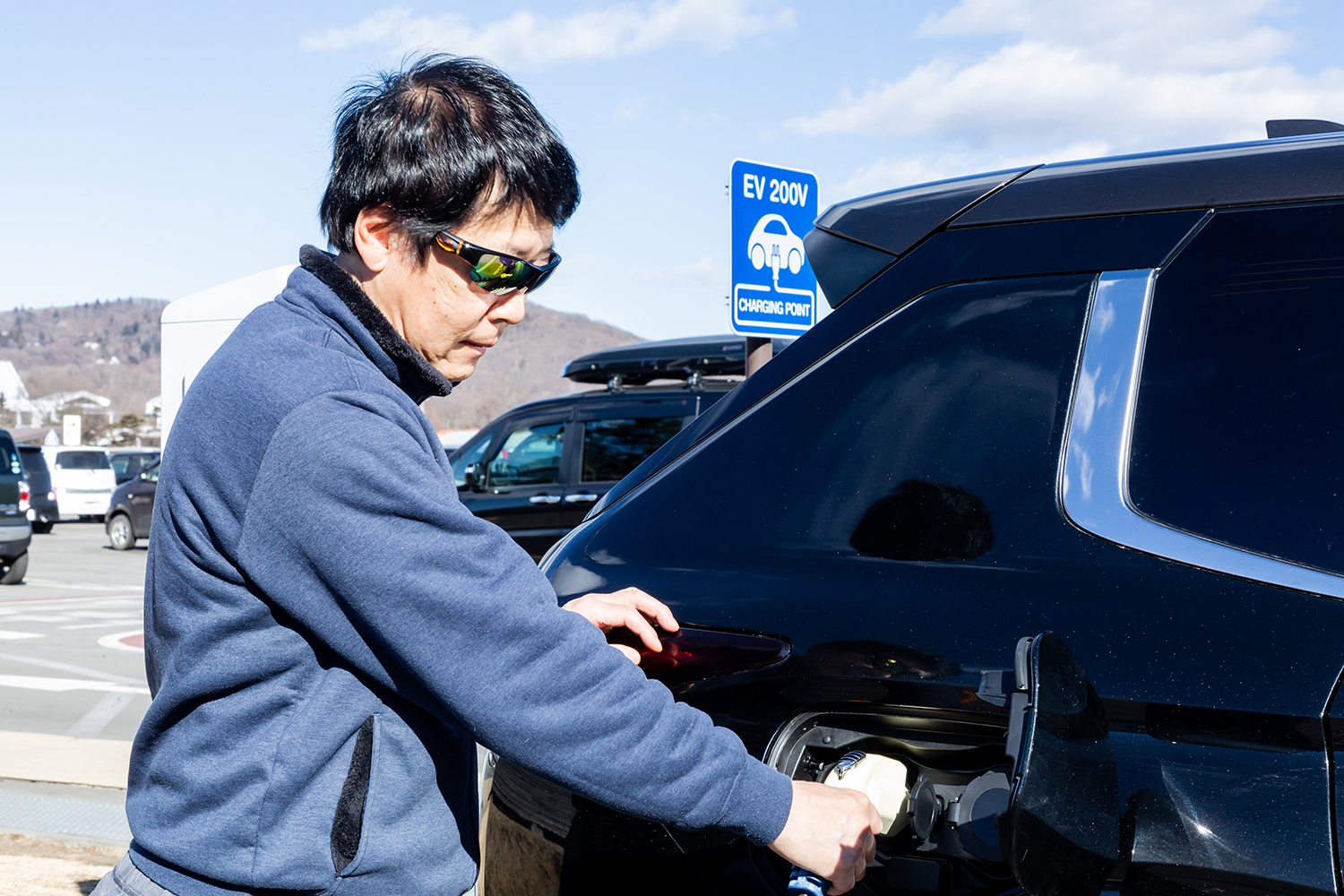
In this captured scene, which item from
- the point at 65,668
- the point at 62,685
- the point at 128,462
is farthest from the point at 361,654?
the point at 128,462

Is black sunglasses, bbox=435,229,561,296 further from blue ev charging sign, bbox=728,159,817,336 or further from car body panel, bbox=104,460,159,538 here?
car body panel, bbox=104,460,159,538

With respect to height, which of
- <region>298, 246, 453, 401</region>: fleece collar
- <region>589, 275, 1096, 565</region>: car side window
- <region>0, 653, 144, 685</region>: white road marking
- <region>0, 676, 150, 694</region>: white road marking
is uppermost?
<region>298, 246, 453, 401</region>: fleece collar

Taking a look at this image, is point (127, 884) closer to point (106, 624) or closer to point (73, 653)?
point (73, 653)

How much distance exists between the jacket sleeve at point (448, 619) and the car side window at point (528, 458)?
300 inches

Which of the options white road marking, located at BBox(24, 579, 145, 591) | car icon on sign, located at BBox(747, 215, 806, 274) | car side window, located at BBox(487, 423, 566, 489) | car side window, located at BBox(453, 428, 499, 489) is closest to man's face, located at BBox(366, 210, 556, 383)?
car icon on sign, located at BBox(747, 215, 806, 274)

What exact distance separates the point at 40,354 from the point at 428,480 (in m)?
225

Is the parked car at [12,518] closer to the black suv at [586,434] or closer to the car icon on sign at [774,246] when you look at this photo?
the black suv at [586,434]

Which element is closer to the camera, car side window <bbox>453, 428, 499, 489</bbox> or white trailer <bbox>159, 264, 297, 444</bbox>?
white trailer <bbox>159, 264, 297, 444</bbox>

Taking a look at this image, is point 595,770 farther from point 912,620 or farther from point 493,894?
point 493,894

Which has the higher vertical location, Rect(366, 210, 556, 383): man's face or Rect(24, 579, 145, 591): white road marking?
Rect(366, 210, 556, 383): man's face

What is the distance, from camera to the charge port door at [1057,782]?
1151 millimetres

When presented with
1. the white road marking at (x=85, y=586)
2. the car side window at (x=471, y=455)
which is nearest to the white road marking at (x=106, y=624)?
the white road marking at (x=85, y=586)

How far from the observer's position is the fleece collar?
140cm

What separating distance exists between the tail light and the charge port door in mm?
415
